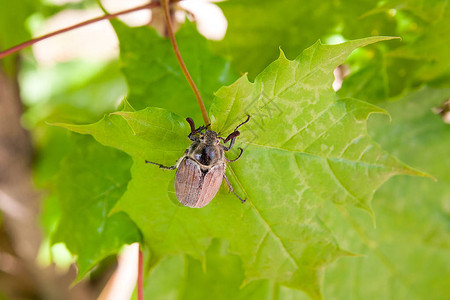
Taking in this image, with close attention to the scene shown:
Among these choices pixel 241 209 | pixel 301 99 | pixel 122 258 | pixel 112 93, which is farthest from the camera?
pixel 112 93

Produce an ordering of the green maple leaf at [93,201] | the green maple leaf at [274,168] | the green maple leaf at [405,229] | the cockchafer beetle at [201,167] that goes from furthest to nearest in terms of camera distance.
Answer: the green maple leaf at [405,229] < the green maple leaf at [93,201] < the cockchafer beetle at [201,167] < the green maple leaf at [274,168]

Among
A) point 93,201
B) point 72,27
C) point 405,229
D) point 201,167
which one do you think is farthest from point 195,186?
point 405,229

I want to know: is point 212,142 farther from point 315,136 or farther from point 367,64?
point 367,64

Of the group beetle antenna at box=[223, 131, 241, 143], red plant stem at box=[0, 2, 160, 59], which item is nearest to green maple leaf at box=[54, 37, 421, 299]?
beetle antenna at box=[223, 131, 241, 143]

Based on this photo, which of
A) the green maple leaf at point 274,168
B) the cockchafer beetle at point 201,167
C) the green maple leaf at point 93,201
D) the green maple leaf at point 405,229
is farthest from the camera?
the green maple leaf at point 405,229

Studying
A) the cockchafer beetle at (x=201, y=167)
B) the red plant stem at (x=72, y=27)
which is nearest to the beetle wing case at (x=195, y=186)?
the cockchafer beetle at (x=201, y=167)

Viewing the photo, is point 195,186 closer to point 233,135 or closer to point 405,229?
point 233,135

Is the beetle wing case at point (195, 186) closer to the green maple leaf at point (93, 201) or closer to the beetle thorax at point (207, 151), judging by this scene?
the beetle thorax at point (207, 151)

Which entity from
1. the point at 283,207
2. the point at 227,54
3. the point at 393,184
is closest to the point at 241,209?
the point at 283,207
